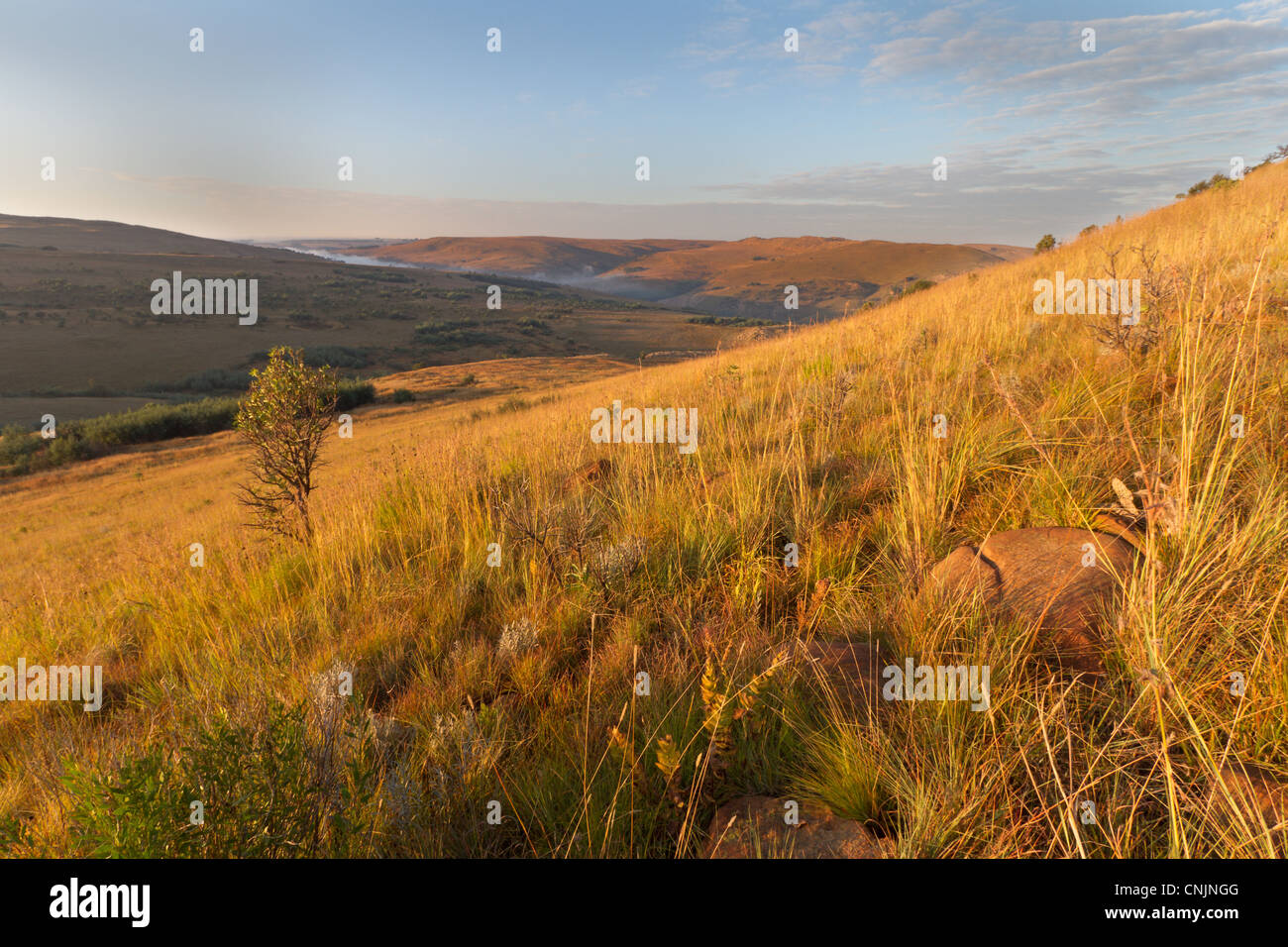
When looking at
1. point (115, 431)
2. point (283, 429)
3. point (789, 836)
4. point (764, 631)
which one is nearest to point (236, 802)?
point (789, 836)

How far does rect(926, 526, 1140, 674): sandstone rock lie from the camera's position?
2078 millimetres

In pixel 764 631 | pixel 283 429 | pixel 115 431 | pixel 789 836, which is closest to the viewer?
pixel 789 836

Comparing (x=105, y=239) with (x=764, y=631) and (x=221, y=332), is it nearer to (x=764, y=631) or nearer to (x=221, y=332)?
(x=221, y=332)

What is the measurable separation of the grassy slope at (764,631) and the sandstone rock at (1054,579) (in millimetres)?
114

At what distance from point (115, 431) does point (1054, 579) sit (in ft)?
91.1

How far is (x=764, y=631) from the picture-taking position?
2.50 m

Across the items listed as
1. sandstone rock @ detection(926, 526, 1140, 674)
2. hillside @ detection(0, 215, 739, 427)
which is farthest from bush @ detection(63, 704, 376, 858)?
hillside @ detection(0, 215, 739, 427)

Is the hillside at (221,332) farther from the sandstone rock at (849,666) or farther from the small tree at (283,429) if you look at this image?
the sandstone rock at (849,666)

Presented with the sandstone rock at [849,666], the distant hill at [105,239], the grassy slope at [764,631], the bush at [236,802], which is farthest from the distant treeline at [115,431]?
the distant hill at [105,239]

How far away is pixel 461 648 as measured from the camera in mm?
2803

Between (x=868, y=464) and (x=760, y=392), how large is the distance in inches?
119

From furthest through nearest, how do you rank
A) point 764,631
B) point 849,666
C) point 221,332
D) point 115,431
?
1. point 221,332
2. point 115,431
3. point 764,631
4. point 849,666
